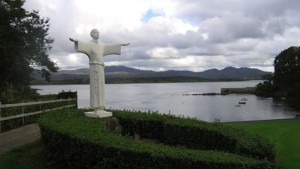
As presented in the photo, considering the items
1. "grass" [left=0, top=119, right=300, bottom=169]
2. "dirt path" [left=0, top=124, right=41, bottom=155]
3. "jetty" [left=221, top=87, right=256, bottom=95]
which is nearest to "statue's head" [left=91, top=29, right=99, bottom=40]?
"grass" [left=0, top=119, right=300, bottom=169]

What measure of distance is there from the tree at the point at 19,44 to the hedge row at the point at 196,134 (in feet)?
89.5

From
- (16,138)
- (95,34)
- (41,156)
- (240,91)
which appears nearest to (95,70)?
(95,34)

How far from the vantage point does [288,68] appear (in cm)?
10062

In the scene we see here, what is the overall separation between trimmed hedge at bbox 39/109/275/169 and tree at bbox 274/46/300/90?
96.4m

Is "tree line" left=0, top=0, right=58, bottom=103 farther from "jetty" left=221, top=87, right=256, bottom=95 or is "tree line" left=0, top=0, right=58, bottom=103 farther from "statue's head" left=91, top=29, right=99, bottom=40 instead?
"jetty" left=221, top=87, right=256, bottom=95

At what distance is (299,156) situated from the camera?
10273mm

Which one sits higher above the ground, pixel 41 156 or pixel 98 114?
pixel 98 114

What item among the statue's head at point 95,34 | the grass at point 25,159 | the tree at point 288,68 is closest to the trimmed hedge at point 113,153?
the grass at point 25,159

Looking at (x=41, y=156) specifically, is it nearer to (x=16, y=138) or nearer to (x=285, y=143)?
(x=16, y=138)

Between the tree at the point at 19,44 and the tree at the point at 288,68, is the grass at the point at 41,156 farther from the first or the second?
the tree at the point at 288,68

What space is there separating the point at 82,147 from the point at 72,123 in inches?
78.5

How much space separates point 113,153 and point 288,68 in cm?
9971

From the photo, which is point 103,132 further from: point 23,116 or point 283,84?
point 283,84

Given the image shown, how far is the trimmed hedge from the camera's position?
6.58m
